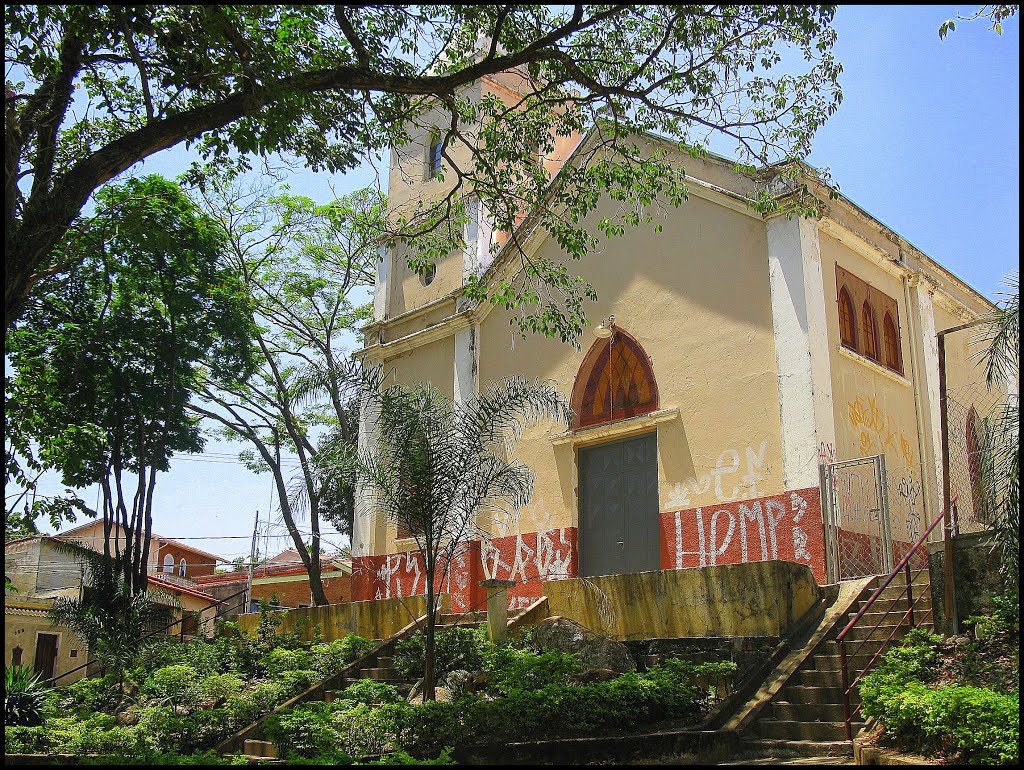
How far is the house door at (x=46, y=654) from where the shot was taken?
93.0 feet

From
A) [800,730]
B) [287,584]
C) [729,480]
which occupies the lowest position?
[800,730]

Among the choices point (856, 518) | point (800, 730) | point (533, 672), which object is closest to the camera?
point (800, 730)

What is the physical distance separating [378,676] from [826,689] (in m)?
5.93

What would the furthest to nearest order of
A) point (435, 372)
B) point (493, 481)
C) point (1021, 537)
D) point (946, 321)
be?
point (435, 372)
point (946, 321)
point (493, 481)
point (1021, 537)

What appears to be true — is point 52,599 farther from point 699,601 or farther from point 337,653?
point 699,601

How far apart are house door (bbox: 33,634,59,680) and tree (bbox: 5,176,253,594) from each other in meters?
11.2

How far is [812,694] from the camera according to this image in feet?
31.6

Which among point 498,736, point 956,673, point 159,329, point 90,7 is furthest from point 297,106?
point 159,329

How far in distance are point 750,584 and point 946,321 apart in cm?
878

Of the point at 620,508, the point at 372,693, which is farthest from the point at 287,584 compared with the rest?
the point at 372,693

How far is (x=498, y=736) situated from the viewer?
30.4 feet

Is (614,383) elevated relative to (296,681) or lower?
elevated

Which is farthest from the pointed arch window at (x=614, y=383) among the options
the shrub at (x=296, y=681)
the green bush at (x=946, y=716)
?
the green bush at (x=946, y=716)

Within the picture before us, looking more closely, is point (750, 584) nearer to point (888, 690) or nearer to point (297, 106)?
point (888, 690)
